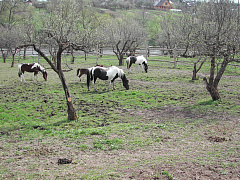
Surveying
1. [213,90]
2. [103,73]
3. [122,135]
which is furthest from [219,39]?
[103,73]

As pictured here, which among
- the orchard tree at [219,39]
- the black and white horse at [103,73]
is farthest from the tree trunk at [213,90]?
the black and white horse at [103,73]

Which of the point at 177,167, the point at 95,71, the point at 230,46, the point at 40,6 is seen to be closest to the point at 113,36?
the point at 95,71

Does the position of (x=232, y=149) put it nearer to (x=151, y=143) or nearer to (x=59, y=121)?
(x=151, y=143)

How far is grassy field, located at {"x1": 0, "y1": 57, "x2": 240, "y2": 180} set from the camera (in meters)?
4.37

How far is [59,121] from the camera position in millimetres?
7836

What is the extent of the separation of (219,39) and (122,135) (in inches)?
221

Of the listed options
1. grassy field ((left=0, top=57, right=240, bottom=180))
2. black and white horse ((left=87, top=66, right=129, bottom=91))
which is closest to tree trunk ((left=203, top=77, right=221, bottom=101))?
grassy field ((left=0, top=57, right=240, bottom=180))

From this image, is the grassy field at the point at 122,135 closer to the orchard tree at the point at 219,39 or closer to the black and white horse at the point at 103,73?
the black and white horse at the point at 103,73

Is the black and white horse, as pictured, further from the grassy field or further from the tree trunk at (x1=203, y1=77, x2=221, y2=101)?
the tree trunk at (x1=203, y1=77, x2=221, y2=101)

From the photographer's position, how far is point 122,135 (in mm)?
6410

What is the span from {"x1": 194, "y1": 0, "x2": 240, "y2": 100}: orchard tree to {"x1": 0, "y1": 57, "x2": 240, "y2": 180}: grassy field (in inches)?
45.9

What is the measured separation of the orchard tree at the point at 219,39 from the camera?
823cm

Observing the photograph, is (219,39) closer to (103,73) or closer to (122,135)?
(122,135)

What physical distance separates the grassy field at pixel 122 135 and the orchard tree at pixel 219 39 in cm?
117
